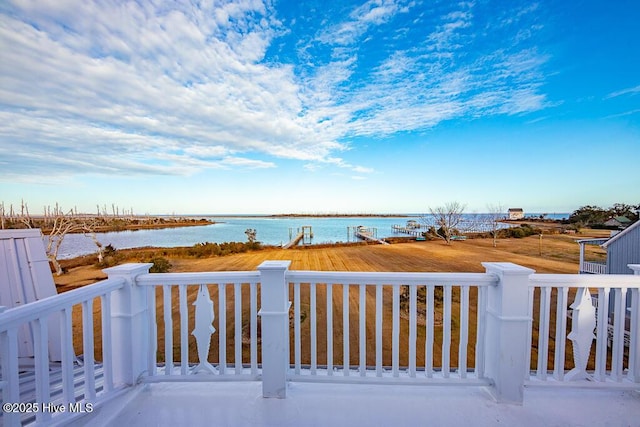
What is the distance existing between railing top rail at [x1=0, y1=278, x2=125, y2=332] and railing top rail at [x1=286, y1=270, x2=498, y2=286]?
108cm

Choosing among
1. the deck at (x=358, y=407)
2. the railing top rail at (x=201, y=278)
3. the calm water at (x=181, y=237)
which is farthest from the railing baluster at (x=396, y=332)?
the calm water at (x=181, y=237)

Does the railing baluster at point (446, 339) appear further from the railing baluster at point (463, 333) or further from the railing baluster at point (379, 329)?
the railing baluster at point (379, 329)

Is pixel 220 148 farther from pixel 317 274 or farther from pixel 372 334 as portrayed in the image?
pixel 317 274

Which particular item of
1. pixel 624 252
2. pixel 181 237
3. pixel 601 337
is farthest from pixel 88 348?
Result: pixel 181 237

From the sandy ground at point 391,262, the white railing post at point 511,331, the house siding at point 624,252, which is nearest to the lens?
the white railing post at point 511,331

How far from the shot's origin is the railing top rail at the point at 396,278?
59.9 inches

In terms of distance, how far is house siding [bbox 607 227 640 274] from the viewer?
441cm

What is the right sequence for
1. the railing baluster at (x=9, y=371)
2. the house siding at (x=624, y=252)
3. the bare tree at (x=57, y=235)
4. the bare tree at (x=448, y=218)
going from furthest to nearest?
the bare tree at (x=448, y=218) < the bare tree at (x=57, y=235) < the house siding at (x=624, y=252) < the railing baluster at (x=9, y=371)

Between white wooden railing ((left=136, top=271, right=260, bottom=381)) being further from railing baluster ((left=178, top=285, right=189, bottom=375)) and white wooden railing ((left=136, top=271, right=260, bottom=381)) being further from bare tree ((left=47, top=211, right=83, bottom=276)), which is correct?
bare tree ((left=47, top=211, right=83, bottom=276))

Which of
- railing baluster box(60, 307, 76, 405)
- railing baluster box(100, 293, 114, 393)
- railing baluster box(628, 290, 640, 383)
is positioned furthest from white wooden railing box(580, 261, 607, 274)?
railing baluster box(60, 307, 76, 405)

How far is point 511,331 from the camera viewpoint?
1474 millimetres

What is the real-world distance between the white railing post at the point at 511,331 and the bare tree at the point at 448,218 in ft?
59.5

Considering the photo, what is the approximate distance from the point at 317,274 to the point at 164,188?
1842cm

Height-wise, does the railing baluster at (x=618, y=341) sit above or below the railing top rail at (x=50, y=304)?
below
